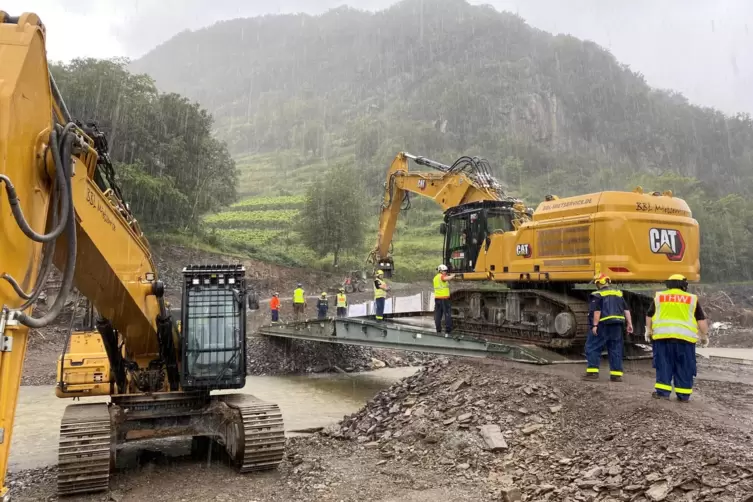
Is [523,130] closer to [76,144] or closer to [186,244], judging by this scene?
[186,244]

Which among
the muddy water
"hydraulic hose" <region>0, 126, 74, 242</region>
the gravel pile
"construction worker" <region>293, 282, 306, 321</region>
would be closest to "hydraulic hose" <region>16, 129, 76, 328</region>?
"hydraulic hose" <region>0, 126, 74, 242</region>

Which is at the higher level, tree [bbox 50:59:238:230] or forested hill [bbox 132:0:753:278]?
forested hill [bbox 132:0:753:278]

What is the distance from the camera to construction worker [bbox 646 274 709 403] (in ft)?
23.9

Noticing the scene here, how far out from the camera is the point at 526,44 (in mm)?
166625

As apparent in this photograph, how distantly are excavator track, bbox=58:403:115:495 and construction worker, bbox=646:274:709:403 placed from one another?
6707mm

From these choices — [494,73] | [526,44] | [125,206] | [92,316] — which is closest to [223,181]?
[92,316]

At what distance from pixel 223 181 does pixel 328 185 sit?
6883 millimetres

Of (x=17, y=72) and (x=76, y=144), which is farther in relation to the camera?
(x=76, y=144)

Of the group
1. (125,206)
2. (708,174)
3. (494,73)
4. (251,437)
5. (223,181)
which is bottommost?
(251,437)

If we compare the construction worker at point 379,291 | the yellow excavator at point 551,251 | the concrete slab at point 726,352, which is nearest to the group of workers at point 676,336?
the yellow excavator at point 551,251

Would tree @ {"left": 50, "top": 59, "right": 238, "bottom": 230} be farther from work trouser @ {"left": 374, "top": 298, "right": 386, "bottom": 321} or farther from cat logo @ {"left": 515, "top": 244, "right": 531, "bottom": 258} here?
cat logo @ {"left": 515, "top": 244, "right": 531, "bottom": 258}

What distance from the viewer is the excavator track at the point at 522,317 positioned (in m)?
10.6

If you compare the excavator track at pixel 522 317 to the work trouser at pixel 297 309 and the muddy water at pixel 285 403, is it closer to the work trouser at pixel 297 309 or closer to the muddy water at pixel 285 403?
the muddy water at pixel 285 403

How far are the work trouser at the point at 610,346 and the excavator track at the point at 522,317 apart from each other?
163cm
